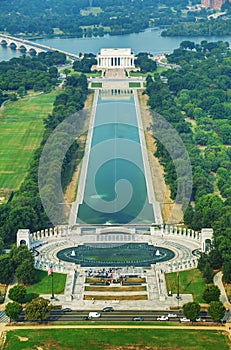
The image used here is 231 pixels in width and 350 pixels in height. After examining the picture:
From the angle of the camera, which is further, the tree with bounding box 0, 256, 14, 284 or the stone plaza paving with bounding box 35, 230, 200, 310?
the tree with bounding box 0, 256, 14, 284

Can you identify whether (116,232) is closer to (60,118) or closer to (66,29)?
(60,118)

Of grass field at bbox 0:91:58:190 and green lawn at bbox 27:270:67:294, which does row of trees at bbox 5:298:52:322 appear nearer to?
green lawn at bbox 27:270:67:294

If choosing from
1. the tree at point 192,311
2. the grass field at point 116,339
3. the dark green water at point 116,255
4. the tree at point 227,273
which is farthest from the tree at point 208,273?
the grass field at point 116,339

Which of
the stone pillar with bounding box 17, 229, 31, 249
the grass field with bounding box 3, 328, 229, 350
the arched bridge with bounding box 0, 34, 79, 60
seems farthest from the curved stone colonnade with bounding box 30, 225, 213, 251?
the arched bridge with bounding box 0, 34, 79, 60

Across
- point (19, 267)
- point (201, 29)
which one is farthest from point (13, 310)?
point (201, 29)

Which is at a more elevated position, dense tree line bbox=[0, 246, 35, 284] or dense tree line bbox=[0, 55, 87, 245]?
dense tree line bbox=[0, 55, 87, 245]

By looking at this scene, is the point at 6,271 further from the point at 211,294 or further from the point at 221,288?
the point at 221,288
